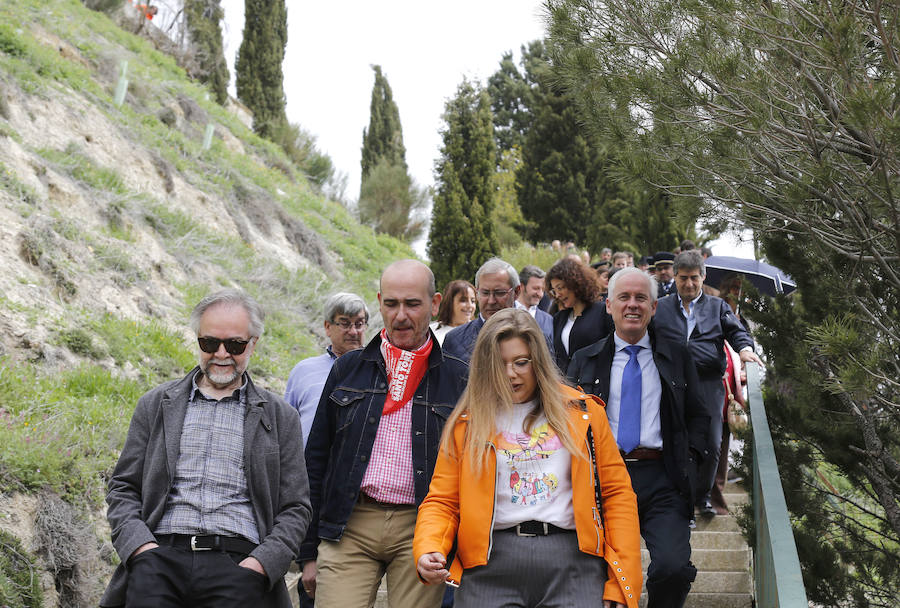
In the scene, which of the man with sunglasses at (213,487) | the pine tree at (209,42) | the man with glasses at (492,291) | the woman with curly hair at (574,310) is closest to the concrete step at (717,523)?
the woman with curly hair at (574,310)

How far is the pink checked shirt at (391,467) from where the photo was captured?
12.7 feet

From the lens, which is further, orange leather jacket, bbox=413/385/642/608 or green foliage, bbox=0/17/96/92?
green foliage, bbox=0/17/96/92

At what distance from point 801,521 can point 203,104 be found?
19.1 meters

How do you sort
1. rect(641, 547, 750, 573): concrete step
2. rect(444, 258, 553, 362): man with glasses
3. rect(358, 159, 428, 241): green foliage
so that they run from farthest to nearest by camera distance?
rect(358, 159, 428, 241): green foliage < rect(641, 547, 750, 573): concrete step < rect(444, 258, 553, 362): man with glasses

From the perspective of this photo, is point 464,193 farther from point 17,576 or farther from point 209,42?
point 17,576

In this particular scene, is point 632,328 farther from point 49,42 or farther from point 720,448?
point 49,42

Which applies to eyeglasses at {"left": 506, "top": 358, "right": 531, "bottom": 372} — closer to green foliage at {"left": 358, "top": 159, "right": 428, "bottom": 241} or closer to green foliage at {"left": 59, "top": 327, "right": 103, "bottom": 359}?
green foliage at {"left": 59, "top": 327, "right": 103, "bottom": 359}

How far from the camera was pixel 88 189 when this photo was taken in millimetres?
11164

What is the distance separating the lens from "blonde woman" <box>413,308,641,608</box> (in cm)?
324

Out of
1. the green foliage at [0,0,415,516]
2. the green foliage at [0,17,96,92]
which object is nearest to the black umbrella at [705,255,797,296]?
the green foliage at [0,0,415,516]

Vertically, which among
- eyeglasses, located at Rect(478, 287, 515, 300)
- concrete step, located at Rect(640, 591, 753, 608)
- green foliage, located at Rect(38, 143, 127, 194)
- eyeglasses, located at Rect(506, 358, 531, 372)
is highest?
green foliage, located at Rect(38, 143, 127, 194)

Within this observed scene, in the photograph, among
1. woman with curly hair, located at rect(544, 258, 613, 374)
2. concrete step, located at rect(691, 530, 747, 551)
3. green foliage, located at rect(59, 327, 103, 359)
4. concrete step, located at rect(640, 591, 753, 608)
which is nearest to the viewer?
concrete step, located at rect(640, 591, 753, 608)

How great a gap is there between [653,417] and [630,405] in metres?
0.13

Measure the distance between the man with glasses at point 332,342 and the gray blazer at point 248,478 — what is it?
62.6 inches
